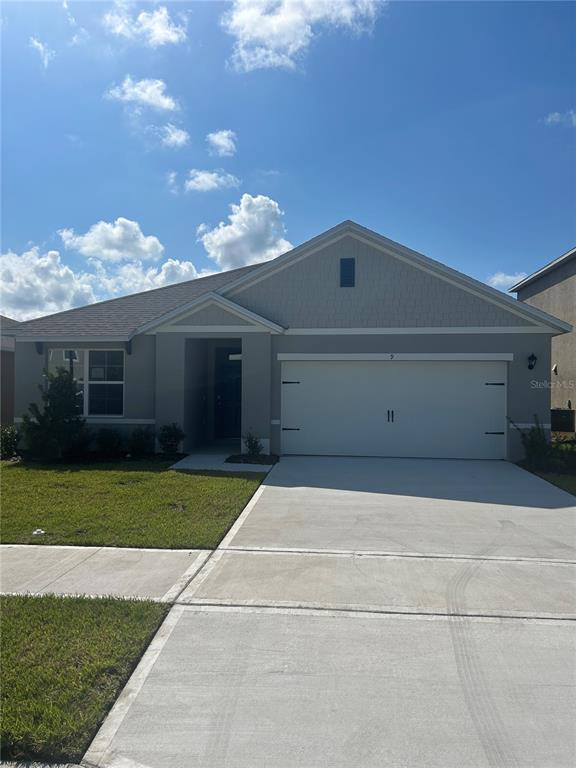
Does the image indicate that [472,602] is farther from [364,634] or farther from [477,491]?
[477,491]

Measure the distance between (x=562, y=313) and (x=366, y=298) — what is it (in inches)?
420

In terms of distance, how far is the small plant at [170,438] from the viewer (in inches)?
478

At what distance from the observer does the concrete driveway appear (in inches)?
109

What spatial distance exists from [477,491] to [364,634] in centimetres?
572

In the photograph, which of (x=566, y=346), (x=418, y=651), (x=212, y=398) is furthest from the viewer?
(x=566, y=346)

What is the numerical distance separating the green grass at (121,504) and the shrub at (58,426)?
799mm

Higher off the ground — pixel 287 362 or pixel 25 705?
pixel 287 362

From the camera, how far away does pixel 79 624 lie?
3938mm

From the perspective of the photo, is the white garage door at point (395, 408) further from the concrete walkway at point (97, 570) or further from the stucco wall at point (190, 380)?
the concrete walkway at point (97, 570)

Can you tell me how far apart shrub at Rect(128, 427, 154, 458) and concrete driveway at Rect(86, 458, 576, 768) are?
6245mm

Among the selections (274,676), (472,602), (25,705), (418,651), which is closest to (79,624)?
(25,705)

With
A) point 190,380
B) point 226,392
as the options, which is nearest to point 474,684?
point 190,380

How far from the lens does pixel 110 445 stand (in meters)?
12.3

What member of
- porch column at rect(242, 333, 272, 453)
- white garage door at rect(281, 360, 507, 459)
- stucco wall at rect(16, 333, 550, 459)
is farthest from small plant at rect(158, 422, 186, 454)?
white garage door at rect(281, 360, 507, 459)
